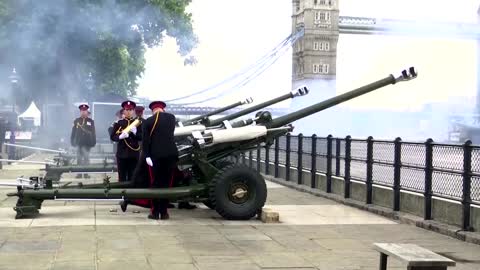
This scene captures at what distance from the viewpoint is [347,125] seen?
98.9 feet

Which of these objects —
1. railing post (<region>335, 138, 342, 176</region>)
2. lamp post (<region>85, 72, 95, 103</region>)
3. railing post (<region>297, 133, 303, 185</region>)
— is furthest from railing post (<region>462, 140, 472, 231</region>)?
lamp post (<region>85, 72, 95, 103</region>)

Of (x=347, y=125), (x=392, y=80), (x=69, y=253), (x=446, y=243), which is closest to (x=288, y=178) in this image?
(x=392, y=80)

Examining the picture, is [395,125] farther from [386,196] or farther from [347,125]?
[386,196]

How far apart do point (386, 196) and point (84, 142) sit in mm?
7532

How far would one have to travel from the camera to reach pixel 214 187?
973 cm

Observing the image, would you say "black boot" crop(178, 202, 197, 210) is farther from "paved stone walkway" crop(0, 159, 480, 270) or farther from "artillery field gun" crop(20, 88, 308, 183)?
"artillery field gun" crop(20, 88, 308, 183)

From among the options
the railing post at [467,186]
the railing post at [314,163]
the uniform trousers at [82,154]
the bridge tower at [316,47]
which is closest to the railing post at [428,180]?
the railing post at [467,186]

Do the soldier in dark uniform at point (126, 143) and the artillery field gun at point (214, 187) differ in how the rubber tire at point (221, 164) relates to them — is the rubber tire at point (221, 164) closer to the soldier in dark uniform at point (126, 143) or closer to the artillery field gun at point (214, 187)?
the artillery field gun at point (214, 187)

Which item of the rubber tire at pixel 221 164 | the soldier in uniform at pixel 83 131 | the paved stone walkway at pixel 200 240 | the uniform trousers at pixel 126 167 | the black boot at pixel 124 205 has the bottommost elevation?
the paved stone walkway at pixel 200 240

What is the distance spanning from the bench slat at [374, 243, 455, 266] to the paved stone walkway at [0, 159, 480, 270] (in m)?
1.75

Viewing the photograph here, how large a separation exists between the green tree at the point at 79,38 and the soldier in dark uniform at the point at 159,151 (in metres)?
17.7

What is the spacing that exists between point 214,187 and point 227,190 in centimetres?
20

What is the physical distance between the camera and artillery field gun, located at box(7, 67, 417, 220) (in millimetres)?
9617

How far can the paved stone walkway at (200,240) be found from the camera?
6.93 metres
